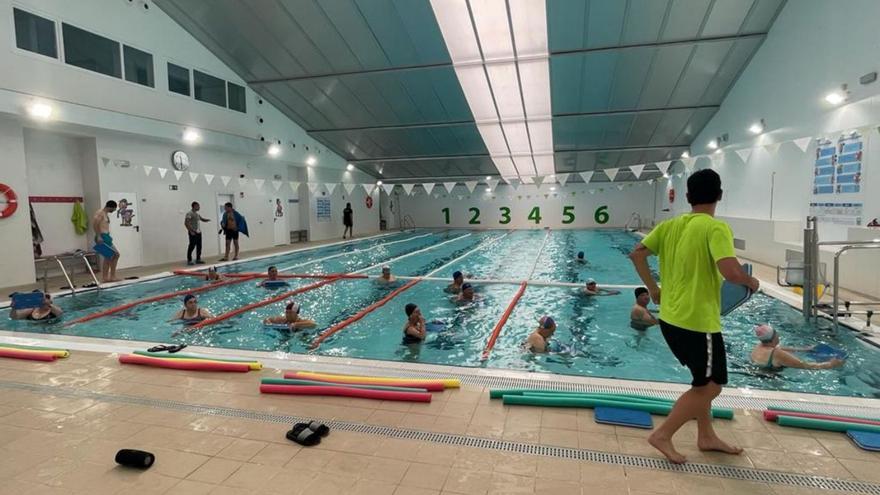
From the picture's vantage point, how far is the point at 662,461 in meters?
2.39

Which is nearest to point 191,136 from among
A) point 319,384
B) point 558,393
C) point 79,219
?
point 79,219

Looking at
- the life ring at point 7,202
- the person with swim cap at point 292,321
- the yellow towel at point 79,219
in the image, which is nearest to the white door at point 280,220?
the yellow towel at point 79,219

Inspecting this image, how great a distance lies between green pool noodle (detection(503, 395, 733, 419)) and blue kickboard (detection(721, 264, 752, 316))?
889 mm

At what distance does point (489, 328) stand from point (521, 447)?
3.60m

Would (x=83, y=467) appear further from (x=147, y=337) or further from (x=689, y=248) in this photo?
(x=147, y=337)

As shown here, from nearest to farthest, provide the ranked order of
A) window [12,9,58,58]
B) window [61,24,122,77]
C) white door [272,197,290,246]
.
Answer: window [12,9,58,58], window [61,24,122,77], white door [272,197,290,246]

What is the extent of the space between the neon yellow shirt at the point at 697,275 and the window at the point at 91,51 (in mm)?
11323

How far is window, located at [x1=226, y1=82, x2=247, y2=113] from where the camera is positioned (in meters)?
13.5

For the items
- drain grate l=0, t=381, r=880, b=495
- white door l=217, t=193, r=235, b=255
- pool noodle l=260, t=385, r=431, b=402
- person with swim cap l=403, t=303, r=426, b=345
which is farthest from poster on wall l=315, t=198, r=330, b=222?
pool noodle l=260, t=385, r=431, b=402

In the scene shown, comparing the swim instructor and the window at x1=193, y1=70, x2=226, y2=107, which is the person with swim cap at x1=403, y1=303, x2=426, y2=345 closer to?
the swim instructor

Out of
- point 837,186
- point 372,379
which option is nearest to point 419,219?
point 837,186

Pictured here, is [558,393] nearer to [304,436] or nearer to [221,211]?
[304,436]

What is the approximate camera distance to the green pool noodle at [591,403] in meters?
2.87

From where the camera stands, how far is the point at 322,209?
1880 cm
